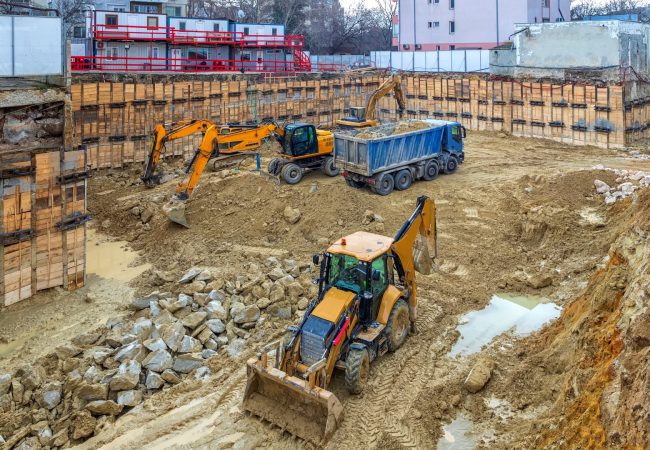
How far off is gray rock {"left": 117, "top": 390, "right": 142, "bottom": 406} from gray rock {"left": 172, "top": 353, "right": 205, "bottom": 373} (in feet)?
2.94

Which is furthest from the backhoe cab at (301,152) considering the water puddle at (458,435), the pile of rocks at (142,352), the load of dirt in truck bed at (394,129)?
the water puddle at (458,435)

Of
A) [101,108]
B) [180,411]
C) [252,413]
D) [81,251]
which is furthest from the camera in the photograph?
[101,108]

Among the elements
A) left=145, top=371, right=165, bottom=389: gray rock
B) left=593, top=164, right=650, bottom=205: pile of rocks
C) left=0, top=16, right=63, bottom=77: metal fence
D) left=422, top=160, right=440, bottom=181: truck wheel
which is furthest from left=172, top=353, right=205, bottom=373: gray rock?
left=593, top=164, right=650, bottom=205: pile of rocks

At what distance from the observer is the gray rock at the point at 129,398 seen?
9969mm

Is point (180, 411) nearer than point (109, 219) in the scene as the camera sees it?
Yes

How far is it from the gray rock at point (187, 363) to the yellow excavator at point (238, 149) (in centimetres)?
798

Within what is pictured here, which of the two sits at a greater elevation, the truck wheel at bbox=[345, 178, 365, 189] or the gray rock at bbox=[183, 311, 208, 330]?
the truck wheel at bbox=[345, 178, 365, 189]

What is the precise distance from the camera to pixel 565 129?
2850 centimetres

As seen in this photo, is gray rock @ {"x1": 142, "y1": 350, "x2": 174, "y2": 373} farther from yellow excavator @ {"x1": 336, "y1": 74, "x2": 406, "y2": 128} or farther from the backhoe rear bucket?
yellow excavator @ {"x1": 336, "y1": 74, "x2": 406, "y2": 128}

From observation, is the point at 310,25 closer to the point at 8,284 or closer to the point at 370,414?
the point at 8,284

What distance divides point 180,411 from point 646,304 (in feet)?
22.2

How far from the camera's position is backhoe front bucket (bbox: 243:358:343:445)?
859 centimetres

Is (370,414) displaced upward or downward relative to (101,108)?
downward

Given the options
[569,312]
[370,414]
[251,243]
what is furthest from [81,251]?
[569,312]
